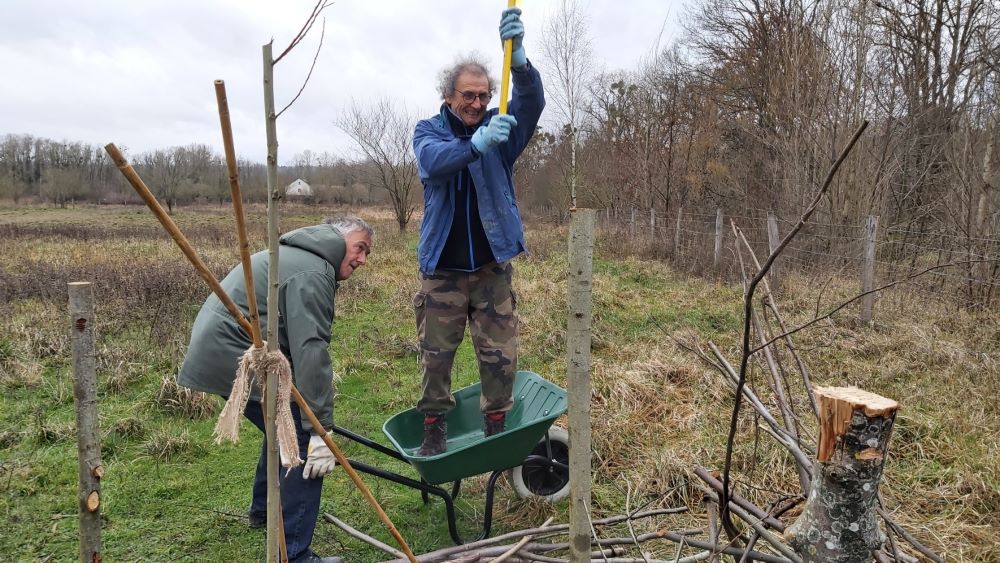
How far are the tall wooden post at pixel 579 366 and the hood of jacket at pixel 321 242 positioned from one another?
1.51 m

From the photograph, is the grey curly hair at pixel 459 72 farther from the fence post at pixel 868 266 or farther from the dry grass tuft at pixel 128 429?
the fence post at pixel 868 266

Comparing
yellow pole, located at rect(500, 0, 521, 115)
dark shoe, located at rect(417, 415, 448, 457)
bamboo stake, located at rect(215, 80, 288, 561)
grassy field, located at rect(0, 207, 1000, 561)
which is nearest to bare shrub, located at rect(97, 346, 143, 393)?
grassy field, located at rect(0, 207, 1000, 561)

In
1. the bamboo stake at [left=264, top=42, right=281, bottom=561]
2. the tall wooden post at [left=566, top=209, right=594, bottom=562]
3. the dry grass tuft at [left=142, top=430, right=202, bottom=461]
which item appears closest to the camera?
the bamboo stake at [left=264, top=42, right=281, bottom=561]

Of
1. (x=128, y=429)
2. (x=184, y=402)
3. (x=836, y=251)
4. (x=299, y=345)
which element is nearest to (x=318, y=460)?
(x=299, y=345)

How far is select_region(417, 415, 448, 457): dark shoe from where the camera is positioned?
9.02 feet

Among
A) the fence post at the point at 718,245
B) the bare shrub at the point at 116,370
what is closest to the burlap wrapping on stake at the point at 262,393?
the bare shrub at the point at 116,370

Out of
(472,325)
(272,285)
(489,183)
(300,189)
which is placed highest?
(300,189)

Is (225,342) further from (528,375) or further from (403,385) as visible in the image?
(403,385)

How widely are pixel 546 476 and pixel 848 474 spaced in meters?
2.16

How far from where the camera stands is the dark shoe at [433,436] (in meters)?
2.75

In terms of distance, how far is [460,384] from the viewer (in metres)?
4.96

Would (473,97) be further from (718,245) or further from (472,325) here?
(718,245)

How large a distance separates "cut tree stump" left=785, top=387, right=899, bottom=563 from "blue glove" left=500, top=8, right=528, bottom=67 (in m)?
1.51

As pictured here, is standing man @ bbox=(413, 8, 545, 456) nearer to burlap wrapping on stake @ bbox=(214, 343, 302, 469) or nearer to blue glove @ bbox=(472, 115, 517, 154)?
blue glove @ bbox=(472, 115, 517, 154)
